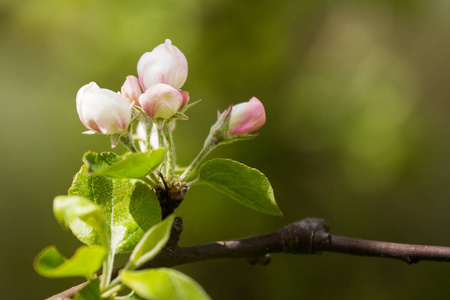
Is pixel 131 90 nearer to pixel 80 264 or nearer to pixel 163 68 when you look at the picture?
pixel 163 68

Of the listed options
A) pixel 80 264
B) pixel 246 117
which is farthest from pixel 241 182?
pixel 80 264

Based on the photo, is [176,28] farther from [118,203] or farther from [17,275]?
[118,203]

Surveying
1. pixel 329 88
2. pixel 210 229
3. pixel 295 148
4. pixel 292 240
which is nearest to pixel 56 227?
pixel 210 229

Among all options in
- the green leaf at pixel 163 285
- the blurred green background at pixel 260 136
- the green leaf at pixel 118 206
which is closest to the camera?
the green leaf at pixel 163 285

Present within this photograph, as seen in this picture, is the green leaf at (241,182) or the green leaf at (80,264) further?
the green leaf at (241,182)

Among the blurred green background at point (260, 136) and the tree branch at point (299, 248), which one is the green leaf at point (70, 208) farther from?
the blurred green background at point (260, 136)

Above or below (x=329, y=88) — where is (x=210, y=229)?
below

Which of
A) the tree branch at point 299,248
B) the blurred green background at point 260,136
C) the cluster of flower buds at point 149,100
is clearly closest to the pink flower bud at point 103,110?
the cluster of flower buds at point 149,100
